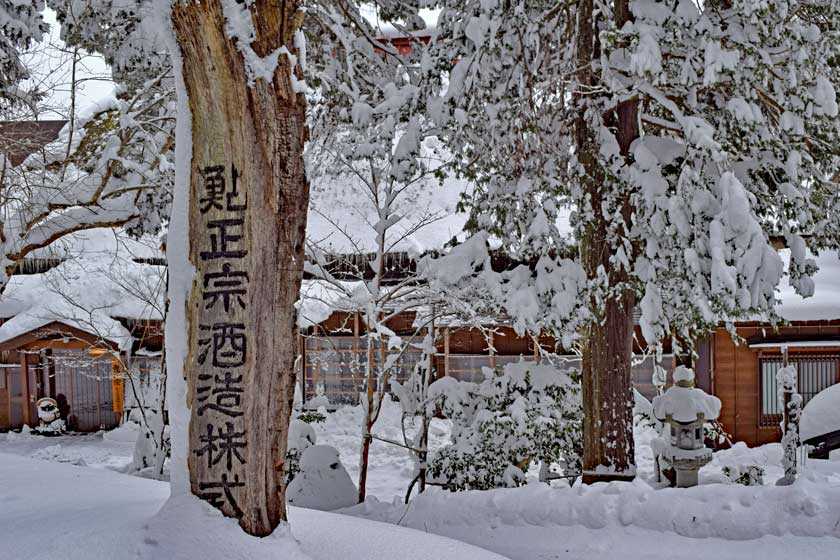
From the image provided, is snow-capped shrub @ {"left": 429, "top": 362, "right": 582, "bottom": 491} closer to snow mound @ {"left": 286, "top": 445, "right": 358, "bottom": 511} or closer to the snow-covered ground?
the snow-covered ground

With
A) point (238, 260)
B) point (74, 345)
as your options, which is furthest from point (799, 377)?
point (74, 345)

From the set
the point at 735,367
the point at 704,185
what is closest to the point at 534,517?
the point at 704,185

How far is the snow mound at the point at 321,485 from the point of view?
28.4 ft

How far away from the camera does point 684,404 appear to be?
7.58m

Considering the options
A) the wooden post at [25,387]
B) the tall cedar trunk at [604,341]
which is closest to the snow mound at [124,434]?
the wooden post at [25,387]

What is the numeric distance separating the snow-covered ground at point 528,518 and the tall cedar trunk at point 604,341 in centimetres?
93

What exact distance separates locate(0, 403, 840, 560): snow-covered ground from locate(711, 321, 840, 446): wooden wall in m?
8.24

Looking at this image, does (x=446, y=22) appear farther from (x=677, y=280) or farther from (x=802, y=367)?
(x=802, y=367)

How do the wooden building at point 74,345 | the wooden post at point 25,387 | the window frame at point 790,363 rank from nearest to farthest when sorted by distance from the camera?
the window frame at point 790,363, the wooden building at point 74,345, the wooden post at point 25,387

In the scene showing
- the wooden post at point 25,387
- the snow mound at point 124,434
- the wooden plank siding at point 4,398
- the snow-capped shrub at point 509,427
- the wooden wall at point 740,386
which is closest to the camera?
the snow-capped shrub at point 509,427

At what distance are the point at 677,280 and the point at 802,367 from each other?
9.46 metres

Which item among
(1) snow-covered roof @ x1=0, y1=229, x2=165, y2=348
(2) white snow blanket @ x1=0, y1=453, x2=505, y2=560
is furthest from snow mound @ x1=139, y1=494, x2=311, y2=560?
(1) snow-covered roof @ x1=0, y1=229, x2=165, y2=348

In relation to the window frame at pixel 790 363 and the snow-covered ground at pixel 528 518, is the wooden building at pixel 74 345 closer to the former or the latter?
the snow-covered ground at pixel 528 518

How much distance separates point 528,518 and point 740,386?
944cm
